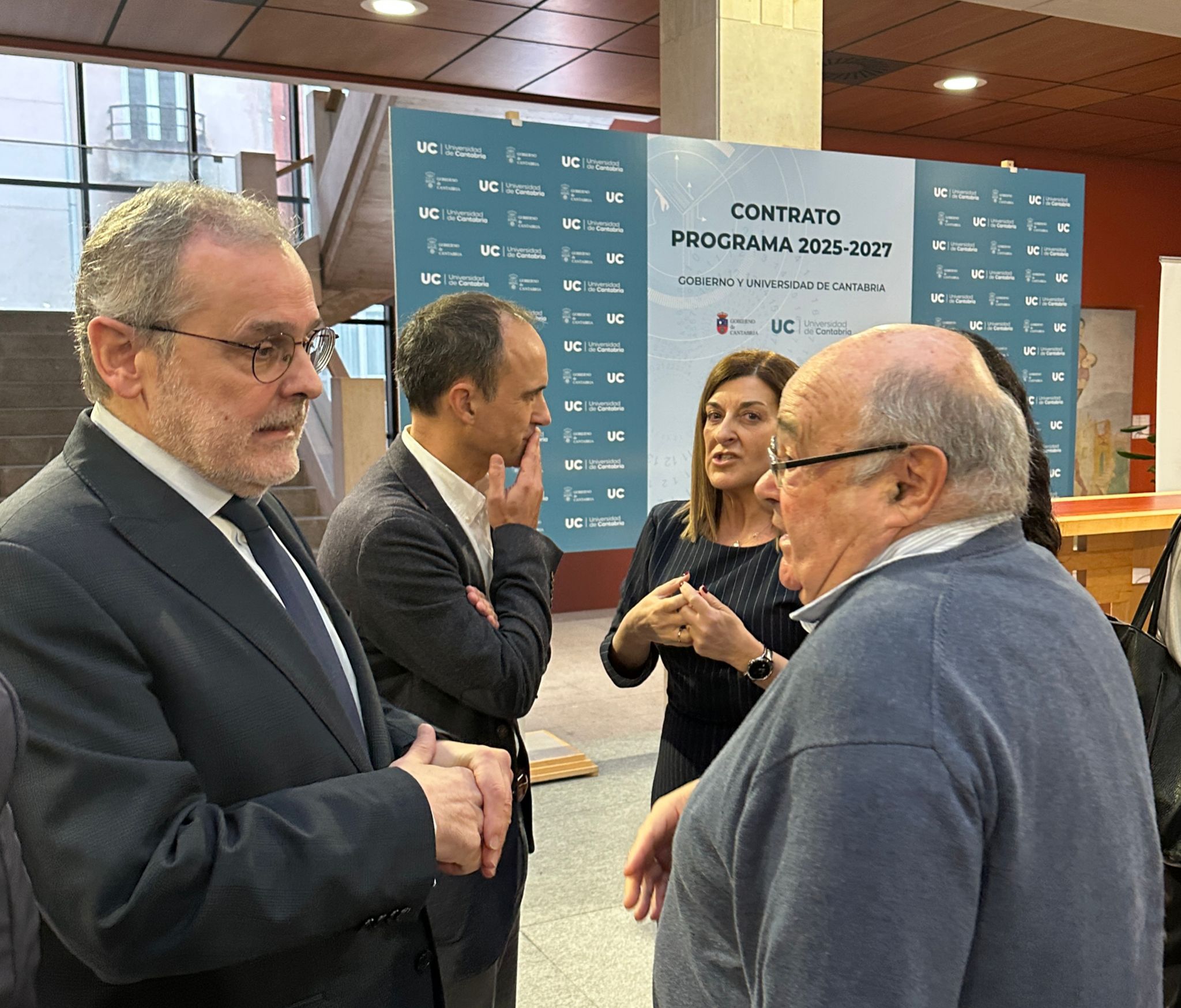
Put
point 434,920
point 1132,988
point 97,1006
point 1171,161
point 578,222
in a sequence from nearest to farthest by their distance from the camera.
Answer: point 1132,988 → point 97,1006 → point 434,920 → point 578,222 → point 1171,161

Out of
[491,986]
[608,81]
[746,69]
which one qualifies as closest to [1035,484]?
[491,986]

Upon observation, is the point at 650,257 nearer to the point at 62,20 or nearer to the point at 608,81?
the point at 608,81

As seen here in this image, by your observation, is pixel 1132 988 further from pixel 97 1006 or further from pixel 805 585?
pixel 97 1006

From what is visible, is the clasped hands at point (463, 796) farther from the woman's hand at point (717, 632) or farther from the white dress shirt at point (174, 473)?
the woman's hand at point (717, 632)

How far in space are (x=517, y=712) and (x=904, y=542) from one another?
2.85 ft

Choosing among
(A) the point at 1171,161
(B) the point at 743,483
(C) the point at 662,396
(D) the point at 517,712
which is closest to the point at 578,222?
(C) the point at 662,396

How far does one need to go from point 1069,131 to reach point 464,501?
730cm

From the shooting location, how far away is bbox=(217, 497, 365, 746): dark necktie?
3.94ft

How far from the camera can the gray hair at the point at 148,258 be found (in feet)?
3.68

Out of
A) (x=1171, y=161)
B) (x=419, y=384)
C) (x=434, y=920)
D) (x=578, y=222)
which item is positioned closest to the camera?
(x=434, y=920)

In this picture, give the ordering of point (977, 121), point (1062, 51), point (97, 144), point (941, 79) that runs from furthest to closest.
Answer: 1. point (97, 144)
2. point (977, 121)
3. point (941, 79)
4. point (1062, 51)

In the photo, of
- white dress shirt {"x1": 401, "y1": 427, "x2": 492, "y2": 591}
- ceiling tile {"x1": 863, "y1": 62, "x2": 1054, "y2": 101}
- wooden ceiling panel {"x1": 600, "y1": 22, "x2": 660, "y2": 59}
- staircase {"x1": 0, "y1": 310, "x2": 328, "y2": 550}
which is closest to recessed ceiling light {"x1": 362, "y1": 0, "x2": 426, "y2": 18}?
wooden ceiling panel {"x1": 600, "y1": 22, "x2": 660, "y2": 59}

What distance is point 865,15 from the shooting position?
511cm

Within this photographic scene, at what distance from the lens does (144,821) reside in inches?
36.8
